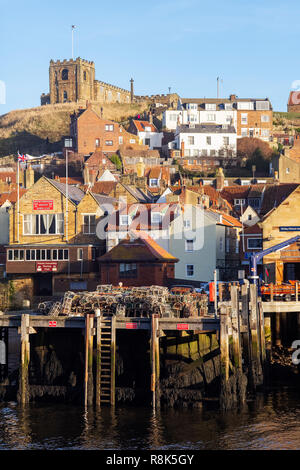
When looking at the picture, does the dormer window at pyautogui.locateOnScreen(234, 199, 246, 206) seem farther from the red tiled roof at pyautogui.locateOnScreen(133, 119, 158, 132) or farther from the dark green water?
the dark green water

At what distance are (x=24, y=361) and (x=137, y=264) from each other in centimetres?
2605

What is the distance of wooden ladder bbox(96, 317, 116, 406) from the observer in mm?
32875

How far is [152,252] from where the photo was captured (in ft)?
194

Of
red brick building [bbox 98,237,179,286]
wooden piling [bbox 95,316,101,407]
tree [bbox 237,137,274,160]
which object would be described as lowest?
wooden piling [bbox 95,316,101,407]

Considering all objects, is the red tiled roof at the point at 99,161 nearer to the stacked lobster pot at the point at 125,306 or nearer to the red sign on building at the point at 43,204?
the red sign on building at the point at 43,204

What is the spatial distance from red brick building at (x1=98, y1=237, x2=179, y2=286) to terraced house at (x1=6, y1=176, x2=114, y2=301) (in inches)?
155

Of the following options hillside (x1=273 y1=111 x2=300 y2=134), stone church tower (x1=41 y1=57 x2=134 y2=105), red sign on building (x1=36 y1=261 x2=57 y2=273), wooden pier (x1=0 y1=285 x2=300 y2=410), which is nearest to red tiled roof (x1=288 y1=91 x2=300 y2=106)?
hillside (x1=273 y1=111 x2=300 y2=134)

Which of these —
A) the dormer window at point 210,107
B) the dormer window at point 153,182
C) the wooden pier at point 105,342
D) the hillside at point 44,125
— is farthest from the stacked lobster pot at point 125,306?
the hillside at point 44,125

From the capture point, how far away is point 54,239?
65750mm

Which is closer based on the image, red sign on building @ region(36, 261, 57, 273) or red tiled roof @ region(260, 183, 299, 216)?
red sign on building @ region(36, 261, 57, 273)

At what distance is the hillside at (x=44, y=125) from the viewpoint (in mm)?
133125

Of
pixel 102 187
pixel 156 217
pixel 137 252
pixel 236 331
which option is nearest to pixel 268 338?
pixel 236 331
